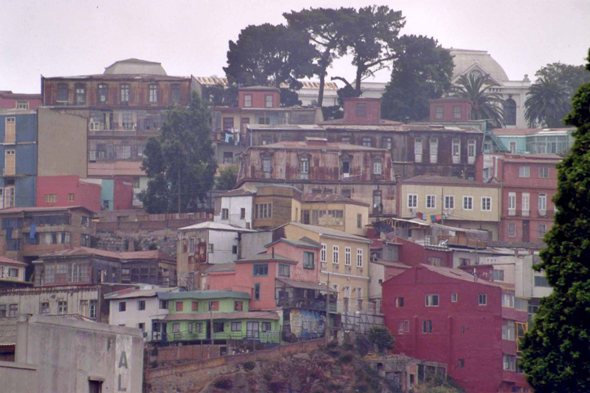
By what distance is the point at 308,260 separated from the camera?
74.6 metres

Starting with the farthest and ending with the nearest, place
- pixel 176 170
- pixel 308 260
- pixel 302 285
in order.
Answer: pixel 176 170, pixel 308 260, pixel 302 285

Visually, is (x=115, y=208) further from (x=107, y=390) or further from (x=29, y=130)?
(x=107, y=390)

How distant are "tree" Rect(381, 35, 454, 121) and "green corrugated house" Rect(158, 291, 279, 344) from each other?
4406cm

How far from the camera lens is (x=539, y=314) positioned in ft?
112

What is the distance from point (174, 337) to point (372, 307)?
1341cm

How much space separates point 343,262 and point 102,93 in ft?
135

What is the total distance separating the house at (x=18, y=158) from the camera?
9200 centimetres

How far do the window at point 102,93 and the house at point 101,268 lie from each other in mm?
29292

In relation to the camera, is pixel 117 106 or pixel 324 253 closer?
pixel 324 253

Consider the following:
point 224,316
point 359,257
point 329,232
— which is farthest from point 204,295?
point 359,257

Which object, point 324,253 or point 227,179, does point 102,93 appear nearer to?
point 227,179

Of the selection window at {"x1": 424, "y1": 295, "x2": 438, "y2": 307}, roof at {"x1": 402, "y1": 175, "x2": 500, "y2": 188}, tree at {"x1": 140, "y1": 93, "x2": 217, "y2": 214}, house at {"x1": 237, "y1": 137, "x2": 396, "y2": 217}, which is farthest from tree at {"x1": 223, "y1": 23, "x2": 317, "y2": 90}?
window at {"x1": 424, "y1": 295, "x2": 438, "y2": 307}

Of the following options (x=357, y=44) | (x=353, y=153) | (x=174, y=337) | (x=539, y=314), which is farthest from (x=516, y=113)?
(x=539, y=314)

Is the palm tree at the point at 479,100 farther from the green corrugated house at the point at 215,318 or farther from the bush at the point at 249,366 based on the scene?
the bush at the point at 249,366
